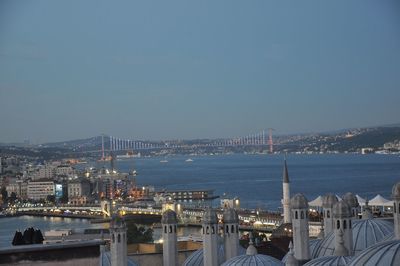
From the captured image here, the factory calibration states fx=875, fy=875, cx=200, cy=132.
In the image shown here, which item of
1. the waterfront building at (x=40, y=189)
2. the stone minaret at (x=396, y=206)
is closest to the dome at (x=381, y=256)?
the stone minaret at (x=396, y=206)

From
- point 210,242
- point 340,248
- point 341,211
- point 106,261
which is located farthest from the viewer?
point 106,261

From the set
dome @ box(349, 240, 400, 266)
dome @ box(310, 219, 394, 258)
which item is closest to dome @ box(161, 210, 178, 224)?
dome @ box(310, 219, 394, 258)

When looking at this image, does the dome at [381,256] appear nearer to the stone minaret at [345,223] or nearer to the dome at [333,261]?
the dome at [333,261]

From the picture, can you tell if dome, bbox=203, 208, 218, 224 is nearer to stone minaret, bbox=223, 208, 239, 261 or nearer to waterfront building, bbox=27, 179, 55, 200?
stone minaret, bbox=223, 208, 239, 261

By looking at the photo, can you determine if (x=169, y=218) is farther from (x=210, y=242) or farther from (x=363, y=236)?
(x=363, y=236)

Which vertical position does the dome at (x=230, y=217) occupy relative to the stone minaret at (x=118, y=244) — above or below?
above

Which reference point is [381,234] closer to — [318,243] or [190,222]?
[318,243]

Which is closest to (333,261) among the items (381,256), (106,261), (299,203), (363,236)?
(381,256)
